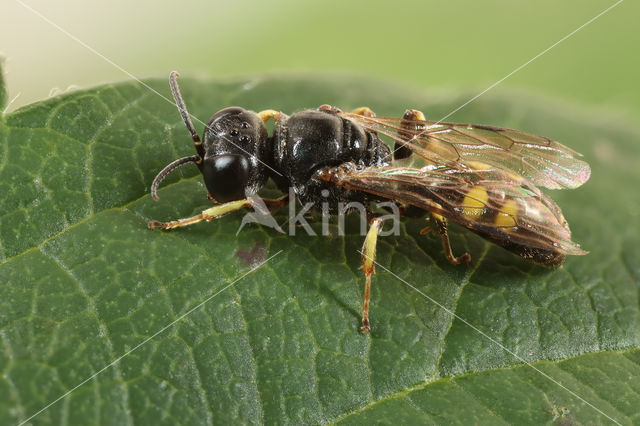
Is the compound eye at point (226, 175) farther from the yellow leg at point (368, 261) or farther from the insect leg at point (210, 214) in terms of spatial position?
the yellow leg at point (368, 261)

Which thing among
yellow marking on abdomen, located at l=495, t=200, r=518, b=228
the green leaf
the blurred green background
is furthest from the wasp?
the blurred green background

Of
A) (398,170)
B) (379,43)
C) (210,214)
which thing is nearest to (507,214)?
(398,170)

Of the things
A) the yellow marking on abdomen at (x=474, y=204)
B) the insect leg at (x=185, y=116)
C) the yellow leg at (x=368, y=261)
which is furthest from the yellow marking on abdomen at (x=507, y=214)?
the insect leg at (x=185, y=116)

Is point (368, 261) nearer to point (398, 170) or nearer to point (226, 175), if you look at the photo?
point (398, 170)

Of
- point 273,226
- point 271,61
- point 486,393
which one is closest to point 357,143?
point 273,226

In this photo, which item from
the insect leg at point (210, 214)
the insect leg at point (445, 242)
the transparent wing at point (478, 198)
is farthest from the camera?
the insect leg at point (445, 242)

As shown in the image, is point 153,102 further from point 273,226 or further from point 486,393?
point 486,393

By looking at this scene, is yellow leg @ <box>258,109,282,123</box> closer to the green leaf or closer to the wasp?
the wasp
